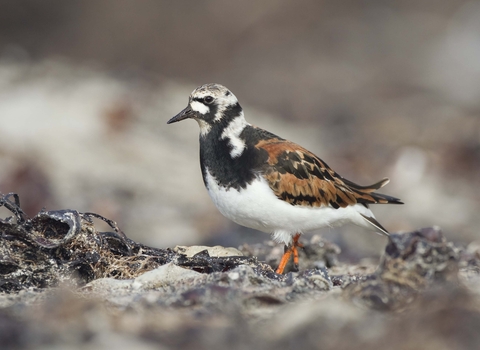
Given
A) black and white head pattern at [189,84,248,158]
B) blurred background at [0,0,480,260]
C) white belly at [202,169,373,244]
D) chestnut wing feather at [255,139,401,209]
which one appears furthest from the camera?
blurred background at [0,0,480,260]

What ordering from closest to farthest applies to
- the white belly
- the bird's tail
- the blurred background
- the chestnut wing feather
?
the white belly
the chestnut wing feather
the bird's tail
the blurred background

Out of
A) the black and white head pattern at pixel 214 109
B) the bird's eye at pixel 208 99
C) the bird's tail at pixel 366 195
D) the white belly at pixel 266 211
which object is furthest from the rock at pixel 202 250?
the bird's tail at pixel 366 195

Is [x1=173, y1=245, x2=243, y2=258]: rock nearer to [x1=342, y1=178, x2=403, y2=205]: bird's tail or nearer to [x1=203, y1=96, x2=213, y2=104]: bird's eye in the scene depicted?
[x1=203, y1=96, x2=213, y2=104]: bird's eye

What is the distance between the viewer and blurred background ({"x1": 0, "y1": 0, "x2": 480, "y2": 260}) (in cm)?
1102

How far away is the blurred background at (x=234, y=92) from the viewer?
11.0m

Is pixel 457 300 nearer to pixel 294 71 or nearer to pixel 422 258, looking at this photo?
pixel 422 258

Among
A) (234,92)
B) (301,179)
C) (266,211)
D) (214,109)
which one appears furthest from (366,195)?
(234,92)

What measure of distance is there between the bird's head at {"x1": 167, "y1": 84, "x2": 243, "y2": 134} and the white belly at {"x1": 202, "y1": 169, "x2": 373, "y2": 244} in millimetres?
486

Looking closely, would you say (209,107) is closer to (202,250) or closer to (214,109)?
(214,109)

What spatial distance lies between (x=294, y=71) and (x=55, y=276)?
55.7 ft

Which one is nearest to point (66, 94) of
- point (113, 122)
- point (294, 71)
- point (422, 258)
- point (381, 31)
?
point (113, 122)

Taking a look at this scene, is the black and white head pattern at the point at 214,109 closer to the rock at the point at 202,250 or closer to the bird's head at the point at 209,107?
the bird's head at the point at 209,107

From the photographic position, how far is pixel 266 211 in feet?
17.0

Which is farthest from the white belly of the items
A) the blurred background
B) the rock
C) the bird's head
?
the blurred background
